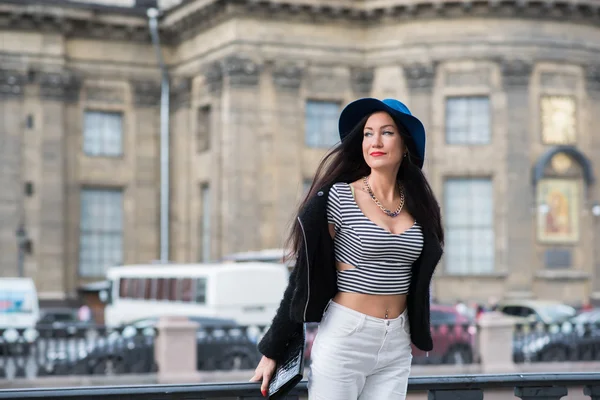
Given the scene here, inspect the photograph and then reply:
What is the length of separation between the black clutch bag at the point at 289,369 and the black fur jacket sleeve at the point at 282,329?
0.03 m

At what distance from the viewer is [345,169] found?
5645 millimetres

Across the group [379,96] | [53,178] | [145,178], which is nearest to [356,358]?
[379,96]

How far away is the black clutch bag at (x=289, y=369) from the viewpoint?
520cm

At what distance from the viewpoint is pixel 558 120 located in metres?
40.6

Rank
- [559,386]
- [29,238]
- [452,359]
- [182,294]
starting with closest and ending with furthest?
[559,386]
[452,359]
[182,294]
[29,238]

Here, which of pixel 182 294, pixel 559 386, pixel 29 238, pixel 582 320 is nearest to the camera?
pixel 559 386

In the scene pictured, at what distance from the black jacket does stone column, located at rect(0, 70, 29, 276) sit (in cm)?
3869

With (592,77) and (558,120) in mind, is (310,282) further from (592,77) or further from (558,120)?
(592,77)

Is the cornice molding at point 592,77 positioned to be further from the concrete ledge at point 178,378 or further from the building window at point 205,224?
the concrete ledge at point 178,378

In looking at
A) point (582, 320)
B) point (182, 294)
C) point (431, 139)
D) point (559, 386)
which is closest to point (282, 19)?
point (431, 139)

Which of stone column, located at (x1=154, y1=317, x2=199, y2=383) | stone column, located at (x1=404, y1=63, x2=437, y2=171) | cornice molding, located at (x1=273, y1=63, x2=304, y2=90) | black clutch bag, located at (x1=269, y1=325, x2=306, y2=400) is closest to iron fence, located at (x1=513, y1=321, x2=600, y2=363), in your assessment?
stone column, located at (x1=154, y1=317, x2=199, y2=383)

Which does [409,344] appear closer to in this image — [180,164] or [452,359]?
[452,359]

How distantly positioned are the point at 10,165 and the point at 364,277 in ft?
129

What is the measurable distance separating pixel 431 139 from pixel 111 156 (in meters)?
13.0
